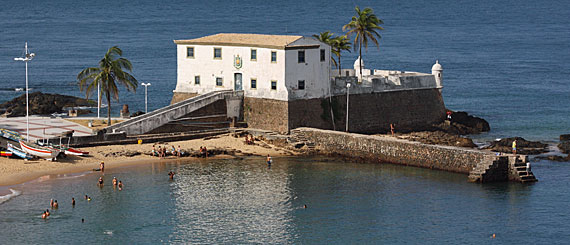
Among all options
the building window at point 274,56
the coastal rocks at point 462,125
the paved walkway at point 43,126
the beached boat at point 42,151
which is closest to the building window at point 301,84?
the building window at point 274,56

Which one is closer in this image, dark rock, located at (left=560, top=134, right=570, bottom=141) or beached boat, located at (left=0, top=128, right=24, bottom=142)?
beached boat, located at (left=0, top=128, right=24, bottom=142)

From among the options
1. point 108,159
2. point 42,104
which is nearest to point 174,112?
point 108,159

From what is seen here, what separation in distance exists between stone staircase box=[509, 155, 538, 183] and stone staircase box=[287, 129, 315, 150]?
17.9 meters

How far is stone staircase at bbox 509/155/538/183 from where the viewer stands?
70750 mm

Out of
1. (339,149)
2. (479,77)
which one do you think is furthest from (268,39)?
(479,77)

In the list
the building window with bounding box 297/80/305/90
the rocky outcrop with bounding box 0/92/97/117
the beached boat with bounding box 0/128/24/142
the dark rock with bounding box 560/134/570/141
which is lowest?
the dark rock with bounding box 560/134/570/141

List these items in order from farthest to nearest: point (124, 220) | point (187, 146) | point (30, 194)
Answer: point (187, 146) → point (30, 194) → point (124, 220)

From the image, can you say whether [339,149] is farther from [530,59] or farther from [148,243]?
[530,59]

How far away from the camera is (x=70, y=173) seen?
→ 71.6 metres

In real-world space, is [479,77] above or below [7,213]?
above

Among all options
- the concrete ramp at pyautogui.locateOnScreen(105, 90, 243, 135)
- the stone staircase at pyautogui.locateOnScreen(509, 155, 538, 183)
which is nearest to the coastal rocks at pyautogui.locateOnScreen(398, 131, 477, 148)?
the stone staircase at pyautogui.locateOnScreen(509, 155, 538, 183)

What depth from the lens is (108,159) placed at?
7569 centimetres

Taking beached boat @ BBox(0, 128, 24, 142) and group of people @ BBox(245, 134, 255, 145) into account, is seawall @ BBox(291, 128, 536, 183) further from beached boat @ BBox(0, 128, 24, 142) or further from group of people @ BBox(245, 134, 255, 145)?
beached boat @ BBox(0, 128, 24, 142)

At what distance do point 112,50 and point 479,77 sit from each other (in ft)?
247
